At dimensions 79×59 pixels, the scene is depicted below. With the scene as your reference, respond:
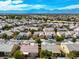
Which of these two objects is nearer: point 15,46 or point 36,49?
point 36,49

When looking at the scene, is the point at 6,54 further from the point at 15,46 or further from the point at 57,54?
the point at 57,54

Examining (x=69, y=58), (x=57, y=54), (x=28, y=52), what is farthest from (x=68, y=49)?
(x=28, y=52)

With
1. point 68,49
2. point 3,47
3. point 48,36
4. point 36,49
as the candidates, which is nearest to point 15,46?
point 3,47

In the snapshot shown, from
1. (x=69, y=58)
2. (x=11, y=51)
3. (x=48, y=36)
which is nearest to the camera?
(x=69, y=58)

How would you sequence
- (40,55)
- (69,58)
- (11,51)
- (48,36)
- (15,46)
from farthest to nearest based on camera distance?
(48,36) → (15,46) → (11,51) → (40,55) → (69,58)

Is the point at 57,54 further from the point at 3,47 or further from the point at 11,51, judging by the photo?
the point at 3,47

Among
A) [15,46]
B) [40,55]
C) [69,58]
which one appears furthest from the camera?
[15,46]

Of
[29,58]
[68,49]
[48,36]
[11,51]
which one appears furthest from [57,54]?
[48,36]

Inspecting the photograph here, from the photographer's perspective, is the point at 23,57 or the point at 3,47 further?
the point at 3,47
